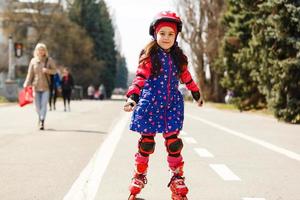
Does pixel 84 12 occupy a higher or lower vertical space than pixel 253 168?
higher

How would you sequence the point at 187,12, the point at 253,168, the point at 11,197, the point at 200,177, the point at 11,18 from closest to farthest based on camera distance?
the point at 11,197
the point at 200,177
the point at 253,168
the point at 187,12
the point at 11,18

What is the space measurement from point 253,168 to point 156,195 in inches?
96.6

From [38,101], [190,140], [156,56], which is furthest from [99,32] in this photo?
[156,56]

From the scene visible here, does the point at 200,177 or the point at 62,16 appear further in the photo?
the point at 62,16

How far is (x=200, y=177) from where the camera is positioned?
23.1ft

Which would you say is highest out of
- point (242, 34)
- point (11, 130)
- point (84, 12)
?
point (84, 12)

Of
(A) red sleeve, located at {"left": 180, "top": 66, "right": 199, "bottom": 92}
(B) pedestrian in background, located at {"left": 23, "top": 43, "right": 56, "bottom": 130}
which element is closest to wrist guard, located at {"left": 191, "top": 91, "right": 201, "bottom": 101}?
(A) red sleeve, located at {"left": 180, "top": 66, "right": 199, "bottom": 92}

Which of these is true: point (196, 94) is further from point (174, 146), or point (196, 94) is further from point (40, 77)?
point (40, 77)

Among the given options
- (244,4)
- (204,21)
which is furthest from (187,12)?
(244,4)

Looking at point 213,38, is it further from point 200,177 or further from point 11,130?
point 200,177

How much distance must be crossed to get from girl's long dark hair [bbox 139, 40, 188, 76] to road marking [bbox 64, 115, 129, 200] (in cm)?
138

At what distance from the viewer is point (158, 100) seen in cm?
559

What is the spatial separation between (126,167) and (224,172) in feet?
4.26

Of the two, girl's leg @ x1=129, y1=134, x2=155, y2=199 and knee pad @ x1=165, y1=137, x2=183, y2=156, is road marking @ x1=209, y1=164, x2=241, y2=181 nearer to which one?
knee pad @ x1=165, y1=137, x2=183, y2=156
